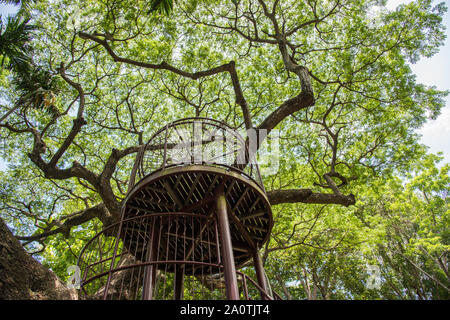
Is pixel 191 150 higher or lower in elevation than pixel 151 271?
higher

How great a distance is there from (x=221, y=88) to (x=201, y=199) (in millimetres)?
7008

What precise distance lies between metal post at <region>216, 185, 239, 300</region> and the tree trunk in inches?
82.0

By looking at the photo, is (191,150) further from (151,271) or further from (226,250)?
(226,250)

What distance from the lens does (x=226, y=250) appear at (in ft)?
12.5

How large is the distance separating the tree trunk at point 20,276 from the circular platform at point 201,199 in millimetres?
1594

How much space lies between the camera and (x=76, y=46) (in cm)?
995

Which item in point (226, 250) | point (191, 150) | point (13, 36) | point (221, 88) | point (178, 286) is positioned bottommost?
point (178, 286)

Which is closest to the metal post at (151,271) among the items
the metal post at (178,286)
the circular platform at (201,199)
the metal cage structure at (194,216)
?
the metal cage structure at (194,216)

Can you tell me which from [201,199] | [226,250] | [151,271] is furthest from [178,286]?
[226,250]

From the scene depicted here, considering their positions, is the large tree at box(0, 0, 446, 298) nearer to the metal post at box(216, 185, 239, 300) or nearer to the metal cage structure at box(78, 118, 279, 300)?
the metal cage structure at box(78, 118, 279, 300)

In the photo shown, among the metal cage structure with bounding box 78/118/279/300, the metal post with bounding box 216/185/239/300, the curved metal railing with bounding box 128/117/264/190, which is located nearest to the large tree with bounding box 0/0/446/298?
the curved metal railing with bounding box 128/117/264/190

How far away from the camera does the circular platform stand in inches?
171

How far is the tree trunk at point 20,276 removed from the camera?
2506mm
